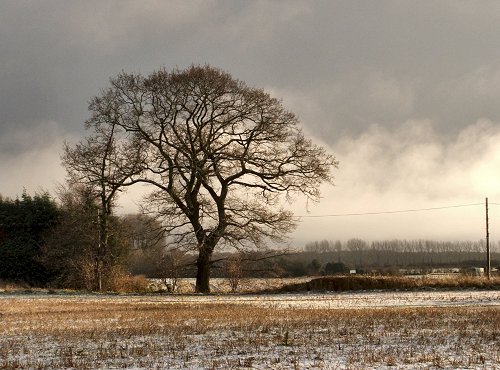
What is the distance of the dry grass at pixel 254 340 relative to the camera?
11109 mm

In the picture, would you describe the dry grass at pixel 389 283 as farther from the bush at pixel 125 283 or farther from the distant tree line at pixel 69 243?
the distant tree line at pixel 69 243

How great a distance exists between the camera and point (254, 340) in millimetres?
13734

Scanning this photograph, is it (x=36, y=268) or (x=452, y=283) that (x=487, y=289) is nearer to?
(x=452, y=283)

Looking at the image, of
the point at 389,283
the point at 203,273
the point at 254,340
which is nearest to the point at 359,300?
the point at 389,283

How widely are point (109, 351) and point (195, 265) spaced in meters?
28.2

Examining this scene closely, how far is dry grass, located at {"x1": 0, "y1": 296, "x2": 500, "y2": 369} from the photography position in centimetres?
1111

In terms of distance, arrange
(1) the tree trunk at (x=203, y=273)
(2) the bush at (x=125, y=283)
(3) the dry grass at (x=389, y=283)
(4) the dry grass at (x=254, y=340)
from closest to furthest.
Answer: (4) the dry grass at (x=254, y=340) < (3) the dry grass at (x=389, y=283) < (1) the tree trunk at (x=203, y=273) < (2) the bush at (x=125, y=283)

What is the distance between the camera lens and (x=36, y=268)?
4559 centimetres

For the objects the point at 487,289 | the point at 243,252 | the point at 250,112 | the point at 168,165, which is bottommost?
the point at 487,289

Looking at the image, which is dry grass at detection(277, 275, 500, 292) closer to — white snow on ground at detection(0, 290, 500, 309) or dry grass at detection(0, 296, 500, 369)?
white snow on ground at detection(0, 290, 500, 309)

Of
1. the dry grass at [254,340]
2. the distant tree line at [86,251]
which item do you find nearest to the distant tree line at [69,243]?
the distant tree line at [86,251]

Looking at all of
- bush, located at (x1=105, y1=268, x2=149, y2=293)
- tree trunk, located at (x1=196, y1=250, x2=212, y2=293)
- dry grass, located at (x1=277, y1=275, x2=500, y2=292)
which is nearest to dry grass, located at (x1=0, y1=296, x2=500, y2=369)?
dry grass, located at (x1=277, y1=275, x2=500, y2=292)

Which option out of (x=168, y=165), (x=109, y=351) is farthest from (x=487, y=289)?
(x=109, y=351)

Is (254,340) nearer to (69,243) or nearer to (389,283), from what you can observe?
(389,283)
